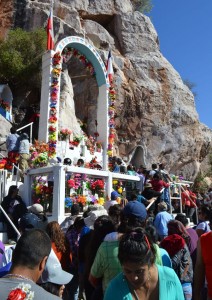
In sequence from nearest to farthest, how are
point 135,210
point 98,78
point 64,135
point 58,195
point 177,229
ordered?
point 135,210 → point 177,229 → point 58,195 → point 64,135 → point 98,78

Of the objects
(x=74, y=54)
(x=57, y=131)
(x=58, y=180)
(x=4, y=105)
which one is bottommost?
(x=58, y=180)

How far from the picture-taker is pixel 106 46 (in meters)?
25.8

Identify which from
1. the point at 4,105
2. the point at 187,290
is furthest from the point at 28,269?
the point at 4,105

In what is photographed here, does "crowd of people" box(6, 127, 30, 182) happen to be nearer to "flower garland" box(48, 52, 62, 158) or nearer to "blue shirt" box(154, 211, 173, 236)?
"flower garland" box(48, 52, 62, 158)

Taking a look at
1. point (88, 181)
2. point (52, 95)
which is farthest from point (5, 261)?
point (52, 95)

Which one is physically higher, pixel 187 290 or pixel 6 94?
pixel 6 94

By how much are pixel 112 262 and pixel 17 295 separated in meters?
1.42

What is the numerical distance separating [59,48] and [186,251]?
1468cm

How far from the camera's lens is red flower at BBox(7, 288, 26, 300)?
5.98ft

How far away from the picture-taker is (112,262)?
3139mm

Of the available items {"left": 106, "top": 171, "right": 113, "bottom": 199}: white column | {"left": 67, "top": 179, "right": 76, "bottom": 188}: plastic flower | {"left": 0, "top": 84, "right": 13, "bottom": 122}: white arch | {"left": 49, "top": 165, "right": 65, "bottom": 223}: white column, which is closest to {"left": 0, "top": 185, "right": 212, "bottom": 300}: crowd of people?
{"left": 49, "top": 165, "right": 65, "bottom": 223}: white column

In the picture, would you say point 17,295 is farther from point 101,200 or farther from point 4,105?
point 4,105

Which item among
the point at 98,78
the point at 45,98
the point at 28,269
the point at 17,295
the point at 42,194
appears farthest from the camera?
the point at 98,78

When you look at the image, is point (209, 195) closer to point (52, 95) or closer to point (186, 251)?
point (52, 95)
